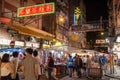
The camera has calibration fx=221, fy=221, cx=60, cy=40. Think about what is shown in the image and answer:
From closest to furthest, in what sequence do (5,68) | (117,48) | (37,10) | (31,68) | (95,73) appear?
1. (31,68)
2. (5,68)
3. (37,10)
4. (95,73)
5. (117,48)

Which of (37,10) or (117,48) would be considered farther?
(117,48)

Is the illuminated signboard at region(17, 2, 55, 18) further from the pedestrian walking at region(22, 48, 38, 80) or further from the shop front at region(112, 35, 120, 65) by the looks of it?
the shop front at region(112, 35, 120, 65)

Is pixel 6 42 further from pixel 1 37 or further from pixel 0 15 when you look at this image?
pixel 0 15

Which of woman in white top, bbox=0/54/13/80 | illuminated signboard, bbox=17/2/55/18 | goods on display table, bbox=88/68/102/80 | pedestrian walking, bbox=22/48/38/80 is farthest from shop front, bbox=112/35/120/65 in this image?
pedestrian walking, bbox=22/48/38/80

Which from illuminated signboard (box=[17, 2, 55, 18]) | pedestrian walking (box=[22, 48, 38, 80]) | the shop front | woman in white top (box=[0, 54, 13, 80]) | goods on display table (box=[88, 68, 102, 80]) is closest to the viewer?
pedestrian walking (box=[22, 48, 38, 80])

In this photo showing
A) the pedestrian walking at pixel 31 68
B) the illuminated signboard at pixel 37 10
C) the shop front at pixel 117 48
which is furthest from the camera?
the shop front at pixel 117 48

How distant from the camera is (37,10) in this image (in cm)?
1725

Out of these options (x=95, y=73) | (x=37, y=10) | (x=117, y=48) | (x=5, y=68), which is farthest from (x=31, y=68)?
(x=117, y=48)

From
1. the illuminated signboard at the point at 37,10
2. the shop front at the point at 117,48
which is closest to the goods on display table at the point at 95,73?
the illuminated signboard at the point at 37,10

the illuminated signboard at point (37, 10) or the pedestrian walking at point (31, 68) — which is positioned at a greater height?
the illuminated signboard at point (37, 10)

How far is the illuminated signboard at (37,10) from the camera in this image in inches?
664

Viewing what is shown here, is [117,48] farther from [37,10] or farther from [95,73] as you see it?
[37,10]

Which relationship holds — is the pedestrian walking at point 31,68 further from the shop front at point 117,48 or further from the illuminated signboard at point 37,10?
the shop front at point 117,48

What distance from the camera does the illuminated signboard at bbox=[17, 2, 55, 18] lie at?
16875 millimetres
